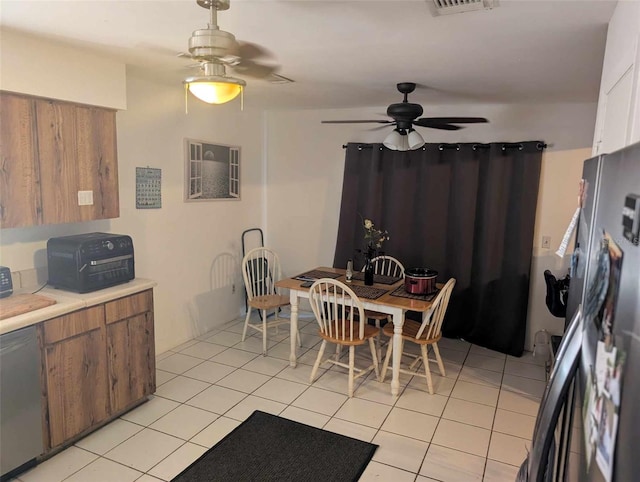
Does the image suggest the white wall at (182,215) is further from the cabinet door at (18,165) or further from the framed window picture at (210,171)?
the cabinet door at (18,165)

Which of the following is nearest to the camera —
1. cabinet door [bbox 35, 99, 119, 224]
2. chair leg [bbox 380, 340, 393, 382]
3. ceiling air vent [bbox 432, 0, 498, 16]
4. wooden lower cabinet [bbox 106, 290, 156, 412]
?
ceiling air vent [bbox 432, 0, 498, 16]

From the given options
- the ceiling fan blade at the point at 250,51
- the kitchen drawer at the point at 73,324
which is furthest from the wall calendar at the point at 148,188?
the ceiling fan blade at the point at 250,51

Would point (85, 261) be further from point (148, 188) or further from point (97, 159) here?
point (148, 188)

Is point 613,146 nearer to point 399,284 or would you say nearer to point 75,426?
point 399,284

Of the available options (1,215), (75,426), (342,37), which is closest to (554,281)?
(342,37)

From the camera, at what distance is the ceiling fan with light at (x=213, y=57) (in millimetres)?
1832

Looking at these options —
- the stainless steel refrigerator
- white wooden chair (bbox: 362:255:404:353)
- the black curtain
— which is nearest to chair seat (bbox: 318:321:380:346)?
white wooden chair (bbox: 362:255:404:353)

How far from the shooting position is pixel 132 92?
3.57 meters

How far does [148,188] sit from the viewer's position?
12.5ft

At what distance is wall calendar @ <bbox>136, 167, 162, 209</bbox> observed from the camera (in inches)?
147

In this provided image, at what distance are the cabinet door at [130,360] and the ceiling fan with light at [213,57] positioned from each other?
1673mm

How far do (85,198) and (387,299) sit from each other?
2.20m

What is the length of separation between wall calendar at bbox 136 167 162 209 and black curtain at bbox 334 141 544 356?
1.92 metres

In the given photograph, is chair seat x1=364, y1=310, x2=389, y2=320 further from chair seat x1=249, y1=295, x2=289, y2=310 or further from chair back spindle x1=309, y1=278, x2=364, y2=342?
chair seat x1=249, y1=295, x2=289, y2=310
